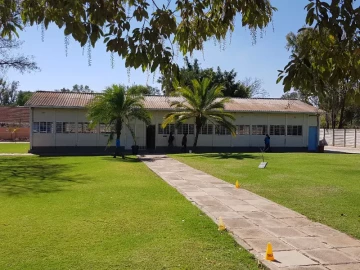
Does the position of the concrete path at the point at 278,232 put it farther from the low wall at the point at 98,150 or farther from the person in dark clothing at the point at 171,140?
the person in dark clothing at the point at 171,140

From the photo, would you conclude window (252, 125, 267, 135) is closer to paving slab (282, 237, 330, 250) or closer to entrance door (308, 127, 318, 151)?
entrance door (308, 127, 318, 151)

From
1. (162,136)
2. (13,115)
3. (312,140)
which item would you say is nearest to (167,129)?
(162,136)

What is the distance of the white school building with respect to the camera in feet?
104

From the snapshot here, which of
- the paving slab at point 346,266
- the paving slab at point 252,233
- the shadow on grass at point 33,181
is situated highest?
the paving slab at point 252,233

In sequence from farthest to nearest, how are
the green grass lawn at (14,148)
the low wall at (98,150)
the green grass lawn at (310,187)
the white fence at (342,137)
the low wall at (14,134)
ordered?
the low wall at (14,134) < the white fence at (342,137) < the green grass lawn at (14,148) < the low wall at (98,150) < the green grass lawn at (310,187)

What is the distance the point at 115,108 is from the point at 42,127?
797cm

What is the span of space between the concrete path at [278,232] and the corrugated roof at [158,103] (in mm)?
21638

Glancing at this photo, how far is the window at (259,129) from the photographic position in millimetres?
35344

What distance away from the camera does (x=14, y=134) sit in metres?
53.3

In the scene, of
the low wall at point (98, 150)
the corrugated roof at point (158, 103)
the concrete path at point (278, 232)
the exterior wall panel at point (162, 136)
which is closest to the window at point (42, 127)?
the exterior wall panel at point (162, 136)

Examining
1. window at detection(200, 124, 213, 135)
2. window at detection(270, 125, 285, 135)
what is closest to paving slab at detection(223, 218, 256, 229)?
window at detection(200, 124, 213, 135)

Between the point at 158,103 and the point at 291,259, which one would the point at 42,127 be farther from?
the point at 291,259

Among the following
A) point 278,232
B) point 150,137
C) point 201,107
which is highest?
point 201,107

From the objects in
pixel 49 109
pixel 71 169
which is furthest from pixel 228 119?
pixel 71 169
